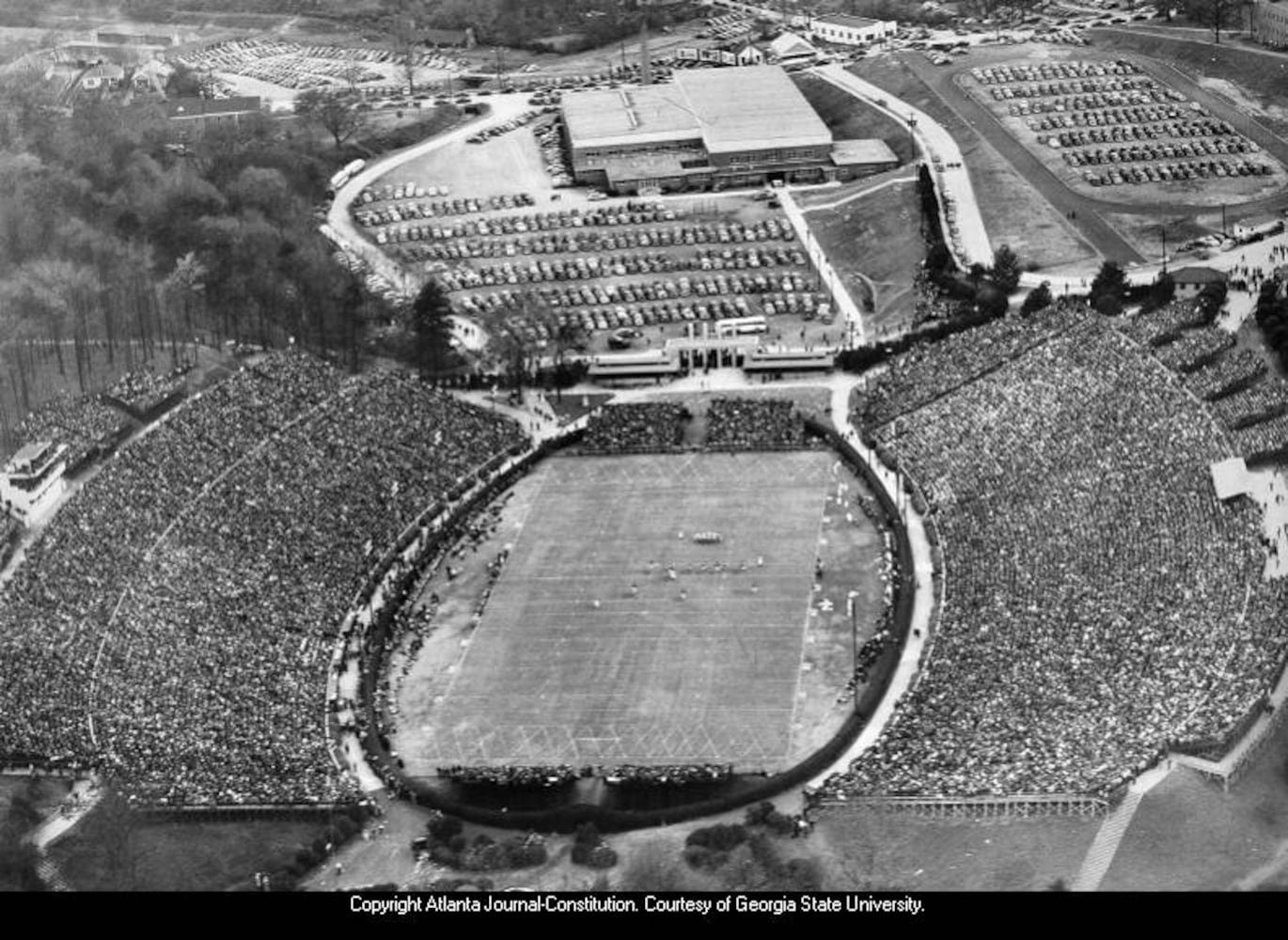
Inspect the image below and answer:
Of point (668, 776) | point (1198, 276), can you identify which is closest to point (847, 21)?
point (1198, 276)

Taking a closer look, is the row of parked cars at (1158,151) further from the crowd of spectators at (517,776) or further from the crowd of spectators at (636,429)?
the crowd of spectators at (517,776)

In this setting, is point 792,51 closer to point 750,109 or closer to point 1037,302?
point 750,109

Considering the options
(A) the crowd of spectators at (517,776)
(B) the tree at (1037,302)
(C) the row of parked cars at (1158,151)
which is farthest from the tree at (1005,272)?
(A) the crowd of spectators at (517,776)

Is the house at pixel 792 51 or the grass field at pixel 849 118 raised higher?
the grass field at pixel 849 118

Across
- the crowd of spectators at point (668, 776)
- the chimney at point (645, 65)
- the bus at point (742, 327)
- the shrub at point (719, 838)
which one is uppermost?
the shrub at point (719, 838)

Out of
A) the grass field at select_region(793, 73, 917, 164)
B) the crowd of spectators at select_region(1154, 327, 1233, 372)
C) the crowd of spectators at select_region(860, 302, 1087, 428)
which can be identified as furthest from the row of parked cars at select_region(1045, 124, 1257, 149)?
the crowd of spectators at select_region(1154, 327, 1233, 372)

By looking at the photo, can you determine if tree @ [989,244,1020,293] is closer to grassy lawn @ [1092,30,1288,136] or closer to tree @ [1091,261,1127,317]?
tree @ [1091,261,1127,317]

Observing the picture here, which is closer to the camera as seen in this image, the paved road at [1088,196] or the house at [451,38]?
the paved road at [1088,196]
